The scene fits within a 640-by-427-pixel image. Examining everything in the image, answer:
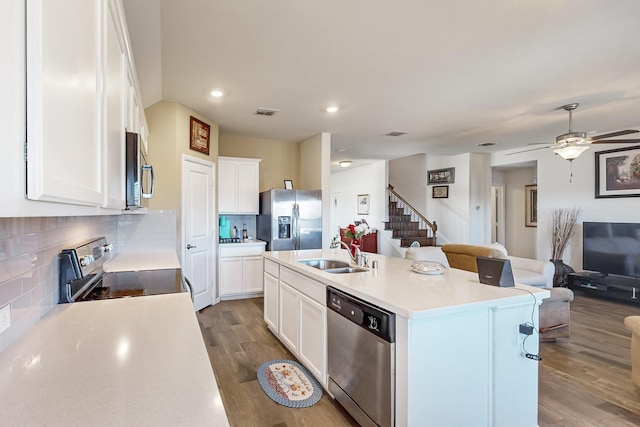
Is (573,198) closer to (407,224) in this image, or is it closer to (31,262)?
(407,224)

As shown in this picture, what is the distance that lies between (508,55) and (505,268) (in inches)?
72.8

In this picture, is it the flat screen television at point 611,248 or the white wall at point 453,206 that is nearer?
the flat screen television at point 611,248

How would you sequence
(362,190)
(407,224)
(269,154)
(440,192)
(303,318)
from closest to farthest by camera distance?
(303,318), (269,154), (440,192), (407,224), (362,190)

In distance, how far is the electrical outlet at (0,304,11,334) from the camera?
3.32 feet

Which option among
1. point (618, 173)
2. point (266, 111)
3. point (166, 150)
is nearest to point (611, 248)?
point (618, 173)

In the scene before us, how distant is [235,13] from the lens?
2197 millimetres

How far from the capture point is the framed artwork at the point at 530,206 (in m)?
7.64

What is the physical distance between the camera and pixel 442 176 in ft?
25.3

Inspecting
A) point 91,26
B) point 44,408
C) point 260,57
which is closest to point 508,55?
point 260,57

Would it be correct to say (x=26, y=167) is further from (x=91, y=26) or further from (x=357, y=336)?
(x=357, y=336)

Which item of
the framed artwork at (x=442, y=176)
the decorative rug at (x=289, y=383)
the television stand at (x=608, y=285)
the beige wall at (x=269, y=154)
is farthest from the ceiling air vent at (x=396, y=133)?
the decorative rug at (x=289, y=383)

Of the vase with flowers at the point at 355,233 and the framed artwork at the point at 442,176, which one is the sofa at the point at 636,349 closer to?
the vase with flowers at the point at 355,233

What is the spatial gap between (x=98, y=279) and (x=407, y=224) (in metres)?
7.21

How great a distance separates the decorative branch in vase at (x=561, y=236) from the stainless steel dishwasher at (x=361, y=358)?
4.99 meters
